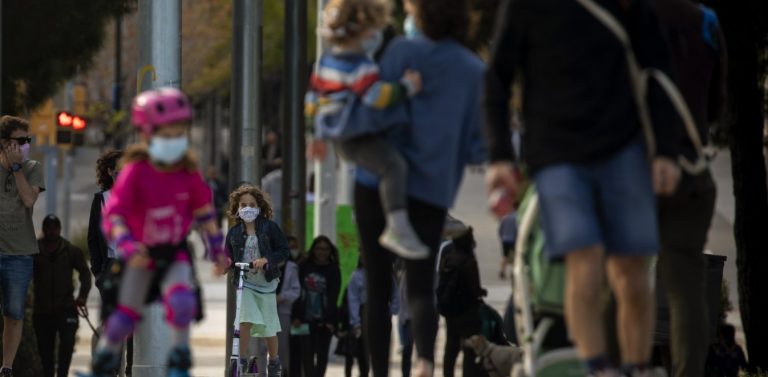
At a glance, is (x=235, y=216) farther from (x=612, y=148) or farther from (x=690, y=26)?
(x=612, y=148)

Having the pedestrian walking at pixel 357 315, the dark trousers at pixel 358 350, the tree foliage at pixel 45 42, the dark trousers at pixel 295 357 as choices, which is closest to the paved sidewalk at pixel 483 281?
the dark trousers at pixel 295 357

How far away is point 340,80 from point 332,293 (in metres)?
11.6

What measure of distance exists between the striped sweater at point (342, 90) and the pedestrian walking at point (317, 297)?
11380mm

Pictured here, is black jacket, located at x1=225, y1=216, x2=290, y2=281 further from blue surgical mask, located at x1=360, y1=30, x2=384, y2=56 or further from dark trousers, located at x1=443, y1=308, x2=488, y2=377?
blue surgical mask, located at x1=360, y1=30, x2=384, y2=56

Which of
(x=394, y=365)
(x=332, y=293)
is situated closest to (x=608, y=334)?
(x=332, y=293)

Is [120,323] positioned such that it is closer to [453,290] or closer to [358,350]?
[453,290]

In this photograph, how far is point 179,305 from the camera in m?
8.19

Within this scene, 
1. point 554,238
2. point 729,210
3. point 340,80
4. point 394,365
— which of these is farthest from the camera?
point 729,210

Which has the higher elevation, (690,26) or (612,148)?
(690,26)

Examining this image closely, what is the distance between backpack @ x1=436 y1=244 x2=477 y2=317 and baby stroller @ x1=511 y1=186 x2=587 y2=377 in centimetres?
894

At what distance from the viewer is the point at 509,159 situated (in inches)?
294

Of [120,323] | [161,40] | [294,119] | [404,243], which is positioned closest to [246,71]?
[161,40]

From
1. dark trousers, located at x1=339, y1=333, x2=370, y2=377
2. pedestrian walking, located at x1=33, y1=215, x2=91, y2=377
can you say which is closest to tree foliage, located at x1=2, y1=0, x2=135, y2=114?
pedestrian walking, located at x1=33, y1=215, x2=91, y2=377

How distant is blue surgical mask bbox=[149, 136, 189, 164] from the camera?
8.13 meters
